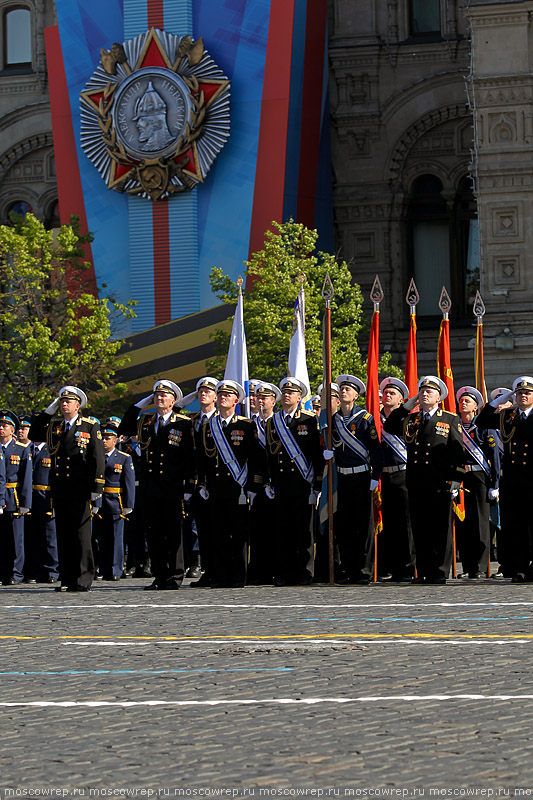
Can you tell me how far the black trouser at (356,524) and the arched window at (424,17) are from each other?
22587 mm

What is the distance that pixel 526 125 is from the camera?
29188 millimetres

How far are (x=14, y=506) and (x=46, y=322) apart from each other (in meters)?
13.1

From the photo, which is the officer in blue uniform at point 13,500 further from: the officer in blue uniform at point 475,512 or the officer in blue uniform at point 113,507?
the officer in blue uniform at point 475,512

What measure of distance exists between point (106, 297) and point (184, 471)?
60.1ft

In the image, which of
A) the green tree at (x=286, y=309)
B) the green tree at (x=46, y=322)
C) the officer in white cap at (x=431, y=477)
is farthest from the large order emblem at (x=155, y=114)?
the officer in white cap at (x=431, y=477)

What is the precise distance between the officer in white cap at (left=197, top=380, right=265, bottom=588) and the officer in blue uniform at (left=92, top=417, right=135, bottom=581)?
2678 millimetres

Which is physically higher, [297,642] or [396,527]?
[396,527]

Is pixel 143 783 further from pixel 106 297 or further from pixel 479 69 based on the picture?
pixel 106 297

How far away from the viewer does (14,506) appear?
54.1ft

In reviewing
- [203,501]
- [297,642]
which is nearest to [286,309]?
[203,501]

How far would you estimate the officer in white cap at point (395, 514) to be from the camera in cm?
1457

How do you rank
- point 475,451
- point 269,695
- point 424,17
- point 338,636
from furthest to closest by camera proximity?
point 424,17, point 475,451, point 338,636, point 269,695

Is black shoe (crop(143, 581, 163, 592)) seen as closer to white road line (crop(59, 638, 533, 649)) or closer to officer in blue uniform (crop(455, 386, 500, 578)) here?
officer in blue uniform (crop(455, 386, 500, 578))

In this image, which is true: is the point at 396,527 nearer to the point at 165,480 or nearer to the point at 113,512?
the point at 165,480
